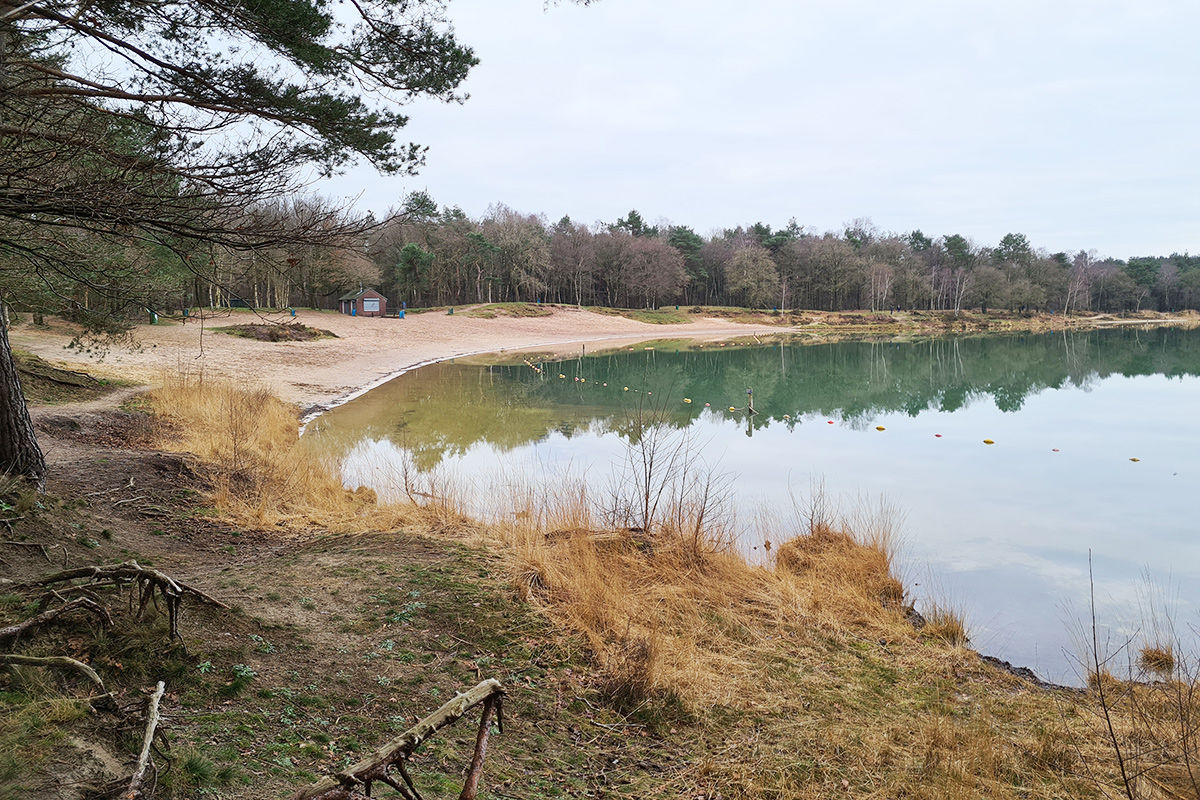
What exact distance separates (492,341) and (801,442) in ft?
105

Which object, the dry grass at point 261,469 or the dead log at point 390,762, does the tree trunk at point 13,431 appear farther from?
the dead log at point 390,762

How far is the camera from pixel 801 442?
655 inches

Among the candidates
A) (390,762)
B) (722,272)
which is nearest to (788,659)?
(390,762)

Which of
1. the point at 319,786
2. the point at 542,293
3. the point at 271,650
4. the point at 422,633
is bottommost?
the point at 422,633

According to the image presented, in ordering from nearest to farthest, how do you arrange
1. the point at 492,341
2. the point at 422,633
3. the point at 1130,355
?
the point at 422,633, the point at 1130,355, the point at 492,341

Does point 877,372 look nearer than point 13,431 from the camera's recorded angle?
No

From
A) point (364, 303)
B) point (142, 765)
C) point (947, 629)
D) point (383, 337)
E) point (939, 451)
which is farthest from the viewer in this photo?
point (364, 303)

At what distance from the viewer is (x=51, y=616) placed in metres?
3.04

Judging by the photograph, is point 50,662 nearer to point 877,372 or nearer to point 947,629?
point 947,629

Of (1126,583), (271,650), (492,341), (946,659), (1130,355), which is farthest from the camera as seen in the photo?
(492,341)

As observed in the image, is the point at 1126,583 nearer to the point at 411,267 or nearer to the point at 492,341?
the point at 492,341

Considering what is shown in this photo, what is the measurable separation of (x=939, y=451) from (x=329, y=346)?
26912 millimetres

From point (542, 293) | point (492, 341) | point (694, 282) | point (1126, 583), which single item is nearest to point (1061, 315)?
point (694, 282)

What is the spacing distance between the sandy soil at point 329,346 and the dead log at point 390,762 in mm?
5173
